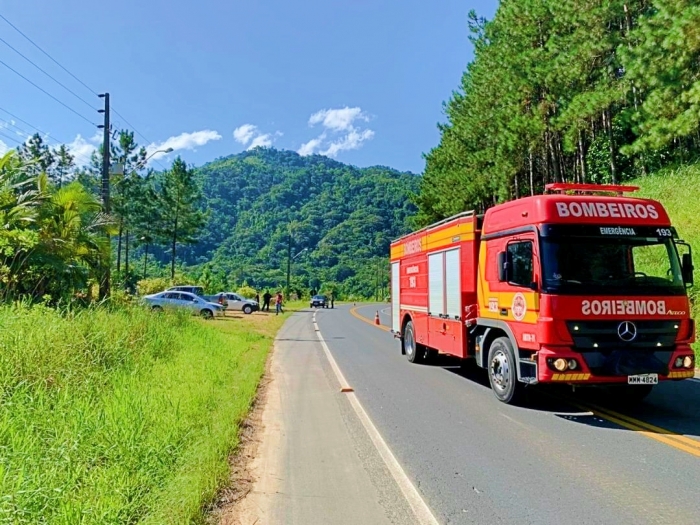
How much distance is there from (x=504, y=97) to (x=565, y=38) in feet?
15.7

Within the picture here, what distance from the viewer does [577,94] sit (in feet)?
74.4

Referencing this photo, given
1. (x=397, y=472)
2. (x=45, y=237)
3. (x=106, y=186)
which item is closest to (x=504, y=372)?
(x=397, y=472)

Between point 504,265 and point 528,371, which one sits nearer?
point 528,371

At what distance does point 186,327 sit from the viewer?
15945 millimetres

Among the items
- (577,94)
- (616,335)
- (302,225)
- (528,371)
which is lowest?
(528,371)

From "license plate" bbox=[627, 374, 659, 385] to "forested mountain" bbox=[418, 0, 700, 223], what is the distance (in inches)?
453

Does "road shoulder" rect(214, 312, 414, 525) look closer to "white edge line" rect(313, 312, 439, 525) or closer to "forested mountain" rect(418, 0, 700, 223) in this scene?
"white edge line" rect(313, 312, 439, 525)

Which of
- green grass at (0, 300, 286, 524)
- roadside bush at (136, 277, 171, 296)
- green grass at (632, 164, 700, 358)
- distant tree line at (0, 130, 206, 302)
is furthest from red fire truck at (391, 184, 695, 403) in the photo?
roadside bush at (136, 277, 171, 296)

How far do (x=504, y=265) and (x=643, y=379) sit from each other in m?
2.27

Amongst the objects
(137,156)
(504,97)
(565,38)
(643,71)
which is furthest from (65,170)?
(643,71)

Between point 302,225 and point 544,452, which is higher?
point 302,225

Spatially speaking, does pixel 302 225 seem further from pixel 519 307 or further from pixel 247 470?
pixel 247 470

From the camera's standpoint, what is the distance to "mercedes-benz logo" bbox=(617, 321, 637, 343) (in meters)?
7.34

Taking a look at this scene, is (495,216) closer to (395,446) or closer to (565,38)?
(395,446)
